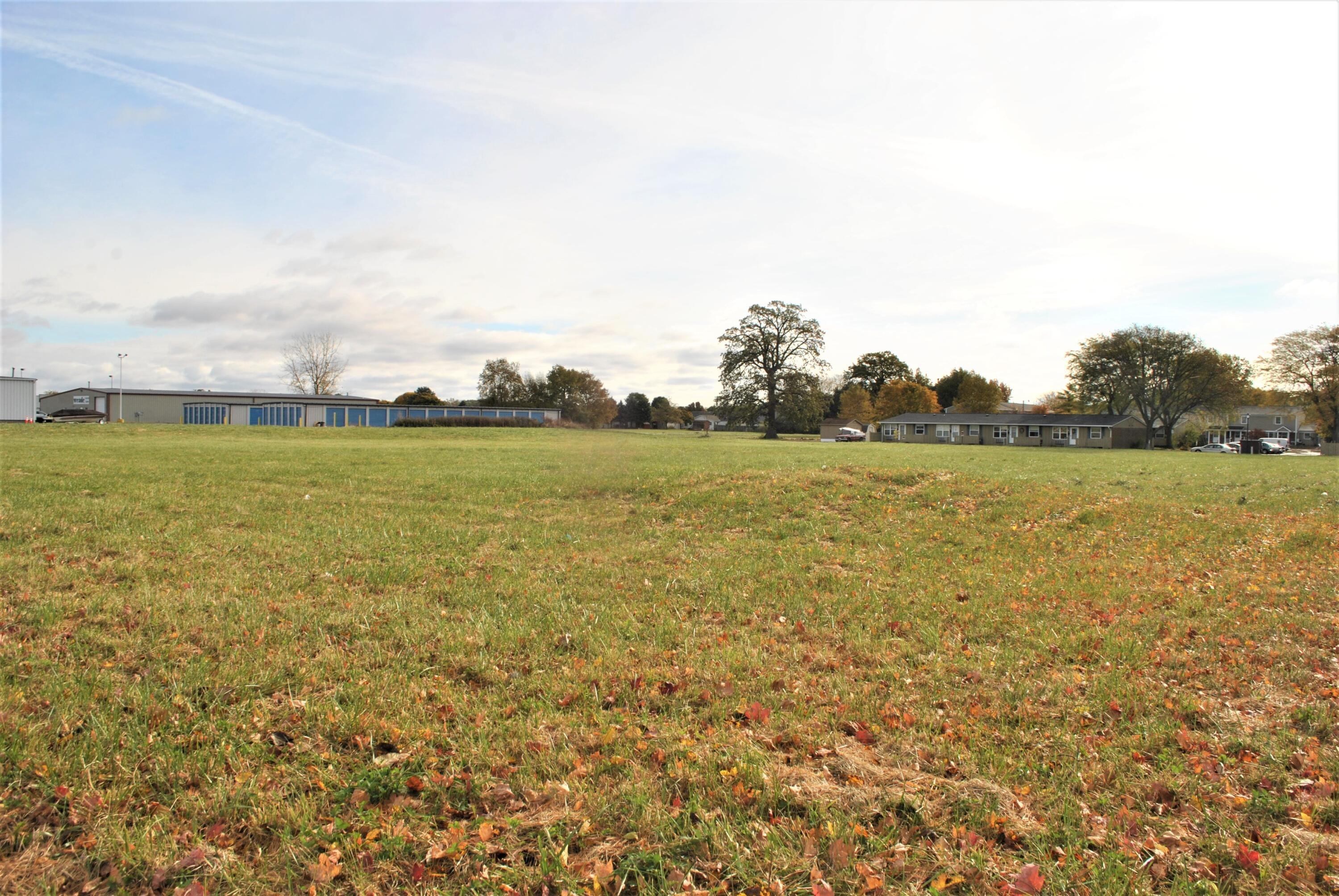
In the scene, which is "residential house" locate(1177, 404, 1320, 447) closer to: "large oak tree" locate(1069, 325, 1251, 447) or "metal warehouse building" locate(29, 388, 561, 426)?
"large oak tree" locate(1069, 325, 1251, 447)

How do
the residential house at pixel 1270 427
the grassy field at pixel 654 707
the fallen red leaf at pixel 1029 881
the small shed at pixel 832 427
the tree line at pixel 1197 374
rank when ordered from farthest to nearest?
the residential house at pixel 1270 427
the small shed at pixel 832 427
the tree line at pixel 1197 374
the grassy field at pixel 654 707
the fallen red leaf at pixel 1029 881

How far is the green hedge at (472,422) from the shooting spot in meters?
53.7

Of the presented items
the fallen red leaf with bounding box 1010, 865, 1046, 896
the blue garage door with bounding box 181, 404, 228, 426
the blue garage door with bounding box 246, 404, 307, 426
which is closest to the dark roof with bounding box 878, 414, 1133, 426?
the blue garage door with bounding box 246, 404, 307, 426

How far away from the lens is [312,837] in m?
3.43

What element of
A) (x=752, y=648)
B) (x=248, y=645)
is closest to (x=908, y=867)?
(x=752, y=648)

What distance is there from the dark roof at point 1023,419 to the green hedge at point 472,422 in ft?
156

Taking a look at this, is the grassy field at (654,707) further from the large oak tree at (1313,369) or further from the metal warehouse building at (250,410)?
the large oak tree at (1313,369)

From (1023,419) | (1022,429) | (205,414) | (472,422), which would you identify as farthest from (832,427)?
(205,414)

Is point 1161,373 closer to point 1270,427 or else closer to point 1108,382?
point 1108,382

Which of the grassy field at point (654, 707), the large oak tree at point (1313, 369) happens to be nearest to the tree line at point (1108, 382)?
the large oak tree at point (1313, 369)

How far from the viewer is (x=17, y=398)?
59.7 metres

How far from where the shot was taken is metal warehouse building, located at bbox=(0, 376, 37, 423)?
193 ft

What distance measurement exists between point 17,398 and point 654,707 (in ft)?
258

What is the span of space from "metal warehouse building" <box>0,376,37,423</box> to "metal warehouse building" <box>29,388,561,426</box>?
21.7 feet
